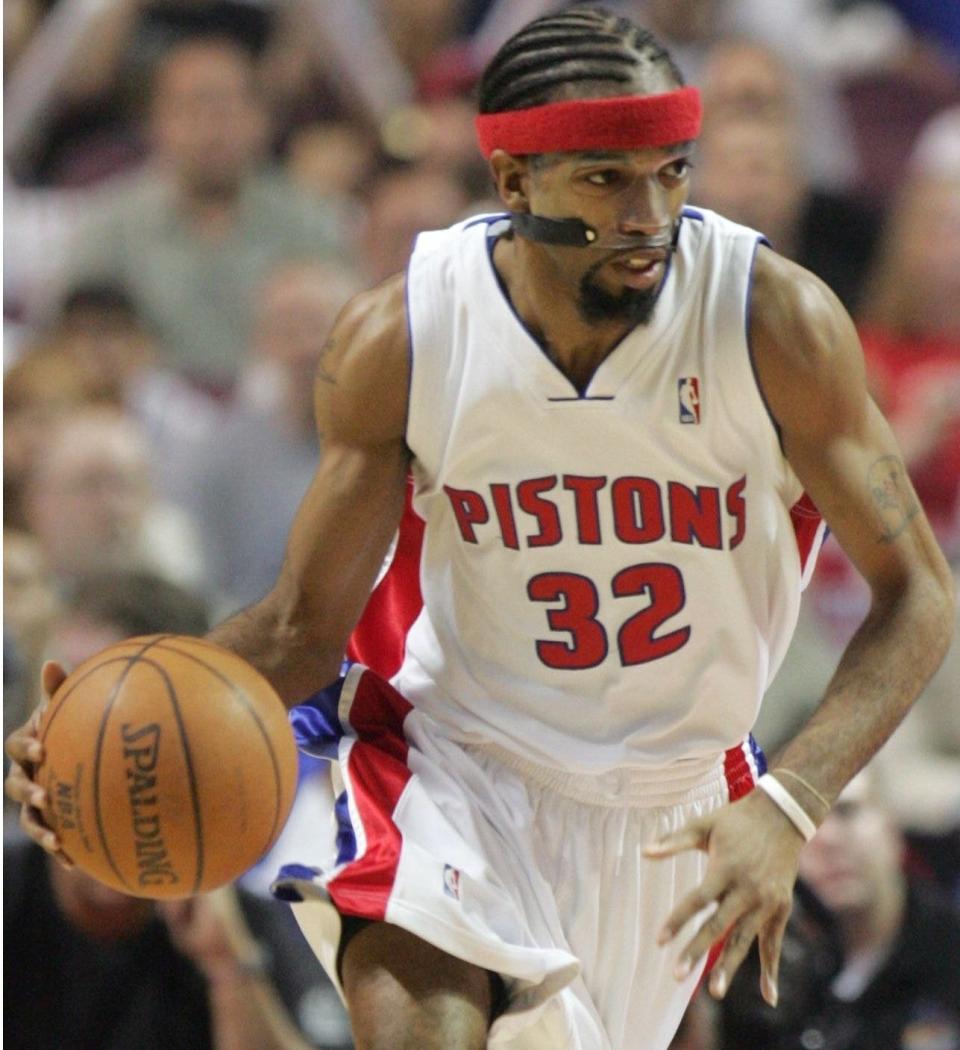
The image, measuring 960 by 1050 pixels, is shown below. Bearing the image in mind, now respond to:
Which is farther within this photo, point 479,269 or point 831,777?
point 479,269

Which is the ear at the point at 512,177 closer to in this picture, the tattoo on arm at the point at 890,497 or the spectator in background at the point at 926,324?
the tattoo on arm at the point at 890,497

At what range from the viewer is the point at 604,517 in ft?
11.5

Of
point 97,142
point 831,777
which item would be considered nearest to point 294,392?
point 97,142

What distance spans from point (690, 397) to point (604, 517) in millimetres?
266

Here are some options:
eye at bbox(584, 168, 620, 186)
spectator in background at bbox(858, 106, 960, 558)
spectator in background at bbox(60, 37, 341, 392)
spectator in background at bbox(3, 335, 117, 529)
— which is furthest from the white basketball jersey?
spectator in background at bbox(60, 37, 341, 392)

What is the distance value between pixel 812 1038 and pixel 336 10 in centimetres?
434

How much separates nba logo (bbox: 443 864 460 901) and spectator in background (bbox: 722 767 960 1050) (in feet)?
6.64

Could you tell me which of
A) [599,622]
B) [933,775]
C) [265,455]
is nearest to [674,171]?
[599,622]

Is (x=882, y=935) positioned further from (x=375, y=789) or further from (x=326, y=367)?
(x=326, y=367)

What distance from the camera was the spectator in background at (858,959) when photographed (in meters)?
5.21

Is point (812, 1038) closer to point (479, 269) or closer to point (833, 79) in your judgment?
point (479, 269)

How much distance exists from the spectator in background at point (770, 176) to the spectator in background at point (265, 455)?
141cm

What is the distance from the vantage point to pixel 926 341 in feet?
22.3

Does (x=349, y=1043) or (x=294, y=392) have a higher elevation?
(x=294, y=392)
